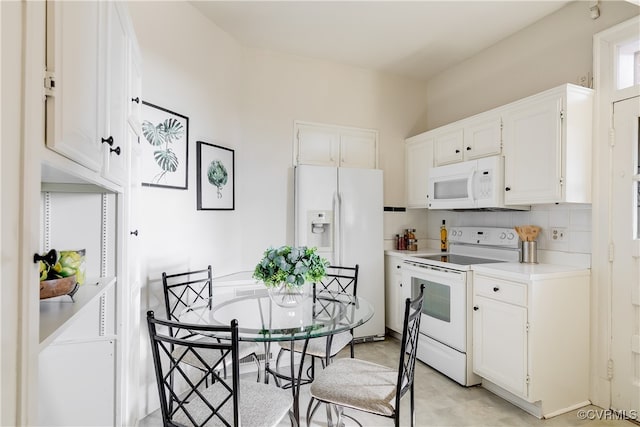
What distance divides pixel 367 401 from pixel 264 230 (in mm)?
2059

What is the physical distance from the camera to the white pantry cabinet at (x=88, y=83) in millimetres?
725

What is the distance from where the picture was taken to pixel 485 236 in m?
3.23

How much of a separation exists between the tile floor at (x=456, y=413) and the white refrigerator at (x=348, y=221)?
100 cm

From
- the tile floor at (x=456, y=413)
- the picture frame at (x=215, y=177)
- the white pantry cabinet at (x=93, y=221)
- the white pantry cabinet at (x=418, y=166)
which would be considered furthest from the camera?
the white pantry cabinet at (x=418, y=166)

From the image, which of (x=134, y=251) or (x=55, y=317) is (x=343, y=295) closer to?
(x=134, y=251)

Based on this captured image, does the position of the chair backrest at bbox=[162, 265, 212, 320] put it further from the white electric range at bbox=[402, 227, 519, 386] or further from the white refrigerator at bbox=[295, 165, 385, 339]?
the white electric range at bbox=[402, 227, 519, 386]

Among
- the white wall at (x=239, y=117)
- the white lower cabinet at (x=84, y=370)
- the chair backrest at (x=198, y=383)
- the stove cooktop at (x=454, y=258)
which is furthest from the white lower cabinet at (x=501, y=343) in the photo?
the white lower cabinet at (x=84, y=370)

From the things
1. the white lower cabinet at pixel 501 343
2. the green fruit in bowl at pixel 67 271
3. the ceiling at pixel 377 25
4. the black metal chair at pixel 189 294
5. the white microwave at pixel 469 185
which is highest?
the ceiling at pixel 377 25

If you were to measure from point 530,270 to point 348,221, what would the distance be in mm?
1652

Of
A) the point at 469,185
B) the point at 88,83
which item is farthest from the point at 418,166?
the point at 88,83

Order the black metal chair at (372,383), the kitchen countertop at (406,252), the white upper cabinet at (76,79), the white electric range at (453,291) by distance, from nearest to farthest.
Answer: the white upper cabinet at (76,79) → the black metal chair at (372,383) → the white electric range at (453,291) → the kitchen countertop at (406,252)

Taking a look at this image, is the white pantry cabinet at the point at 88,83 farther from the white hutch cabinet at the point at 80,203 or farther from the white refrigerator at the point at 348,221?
the white refrigerator at the point at 348,221

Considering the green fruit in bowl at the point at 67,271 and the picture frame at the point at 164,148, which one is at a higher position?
the picture frame at the point at 164,148

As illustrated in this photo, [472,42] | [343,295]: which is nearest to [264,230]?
[343,295]
